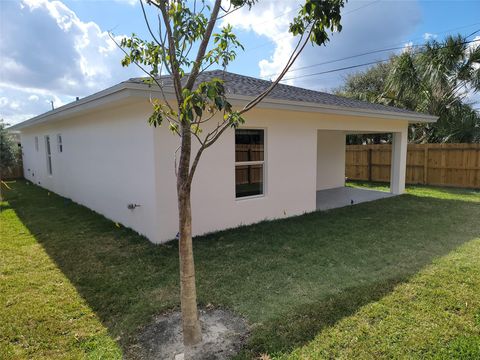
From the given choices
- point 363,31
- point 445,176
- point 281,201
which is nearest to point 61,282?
point 281,201

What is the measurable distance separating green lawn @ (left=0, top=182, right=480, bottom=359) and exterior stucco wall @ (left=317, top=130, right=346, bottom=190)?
18.5 feet

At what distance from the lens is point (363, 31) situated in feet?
49.1

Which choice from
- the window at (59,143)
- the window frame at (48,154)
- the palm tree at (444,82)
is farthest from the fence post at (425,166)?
the window frame at (48,154)

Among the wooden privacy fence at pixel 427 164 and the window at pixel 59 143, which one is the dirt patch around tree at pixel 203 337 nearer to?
the window at pixel 59 143

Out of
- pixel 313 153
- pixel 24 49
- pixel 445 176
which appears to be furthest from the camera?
pixel 445 176

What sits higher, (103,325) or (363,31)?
(363,31)

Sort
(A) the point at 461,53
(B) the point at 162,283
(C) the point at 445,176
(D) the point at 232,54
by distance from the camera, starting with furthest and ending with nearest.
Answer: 1. (C) the point at 445,176
2. (A) the point at 461,53
3. (B) the point at 162,283
4. (D) the point at 232,54

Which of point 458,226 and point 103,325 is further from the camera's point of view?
point 458,226

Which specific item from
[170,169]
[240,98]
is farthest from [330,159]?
[170,169]

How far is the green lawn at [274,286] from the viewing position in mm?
2875

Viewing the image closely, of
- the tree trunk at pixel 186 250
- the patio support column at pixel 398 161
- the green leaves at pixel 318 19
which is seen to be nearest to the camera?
the green leaves at pixel 318 19

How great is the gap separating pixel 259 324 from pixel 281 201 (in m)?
4.63

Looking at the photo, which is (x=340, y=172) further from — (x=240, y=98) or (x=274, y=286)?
(x=274, y=286)

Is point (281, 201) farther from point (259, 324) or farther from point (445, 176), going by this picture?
point (445, 176)
